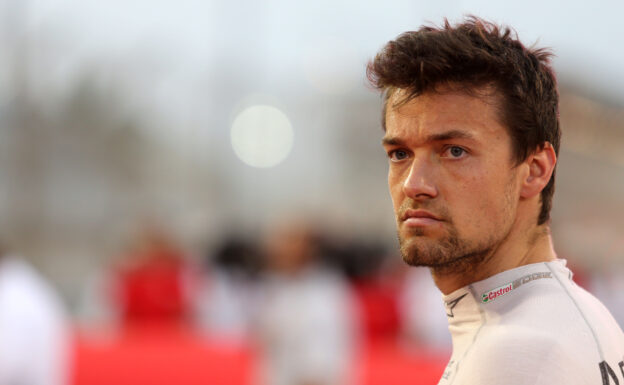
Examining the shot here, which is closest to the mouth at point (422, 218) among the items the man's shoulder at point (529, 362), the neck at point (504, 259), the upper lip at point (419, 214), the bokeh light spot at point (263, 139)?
the upper lip at point (419, 214)

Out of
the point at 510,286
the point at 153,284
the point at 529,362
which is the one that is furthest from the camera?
the point at 153,284

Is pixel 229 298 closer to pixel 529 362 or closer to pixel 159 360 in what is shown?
pixel 159 360

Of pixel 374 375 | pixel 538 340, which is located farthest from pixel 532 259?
pixel 374 375

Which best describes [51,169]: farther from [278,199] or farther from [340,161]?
[340,161]

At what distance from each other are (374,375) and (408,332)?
4.95 feet

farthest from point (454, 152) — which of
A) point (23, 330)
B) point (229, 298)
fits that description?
point (229, 298)

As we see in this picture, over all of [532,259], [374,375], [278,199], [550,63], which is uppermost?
[278,199]

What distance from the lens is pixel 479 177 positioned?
1610mm

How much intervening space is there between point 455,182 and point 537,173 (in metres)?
0.18

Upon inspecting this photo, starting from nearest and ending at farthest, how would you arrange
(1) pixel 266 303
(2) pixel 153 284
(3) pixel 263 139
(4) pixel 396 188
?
1. (4) pixel 396 188
2. (1) pixel 266 303
3. (2) pixel 153 284
4. (3) pixel 263 139

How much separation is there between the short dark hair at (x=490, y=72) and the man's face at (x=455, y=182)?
0.03 m

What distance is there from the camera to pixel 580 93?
13.2m

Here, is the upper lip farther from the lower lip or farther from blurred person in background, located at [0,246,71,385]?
blurred person in background, located at [0,246,71,385]

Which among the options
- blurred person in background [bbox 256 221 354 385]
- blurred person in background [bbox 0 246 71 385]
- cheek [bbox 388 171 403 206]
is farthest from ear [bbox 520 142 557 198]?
blurred person in background [bbox 0 246 71 385]
